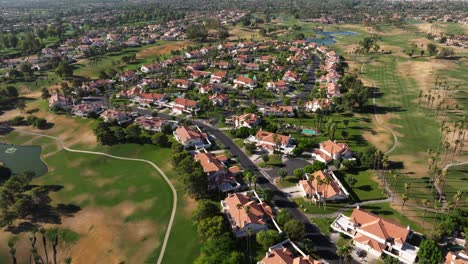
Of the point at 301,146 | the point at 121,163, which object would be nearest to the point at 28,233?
the point at 121,163

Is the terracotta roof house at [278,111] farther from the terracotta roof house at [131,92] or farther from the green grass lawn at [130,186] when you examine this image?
the terracotta roof house at [131,92]

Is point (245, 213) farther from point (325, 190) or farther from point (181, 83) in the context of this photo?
point (181, 83)

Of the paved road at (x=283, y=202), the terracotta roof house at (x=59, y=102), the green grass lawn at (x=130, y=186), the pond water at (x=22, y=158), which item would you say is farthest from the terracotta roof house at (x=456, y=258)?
the terracotta roof house at (x=59, y=102)

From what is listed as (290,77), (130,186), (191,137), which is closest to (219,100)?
(191,137)

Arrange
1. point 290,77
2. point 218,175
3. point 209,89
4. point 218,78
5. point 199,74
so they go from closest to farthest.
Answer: point 218,175
point 209,89
point 290,77
point 218,78
point 199,74

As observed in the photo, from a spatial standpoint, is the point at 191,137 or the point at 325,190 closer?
the point at 325,190

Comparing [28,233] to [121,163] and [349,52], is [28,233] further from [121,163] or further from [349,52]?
[349,52]
